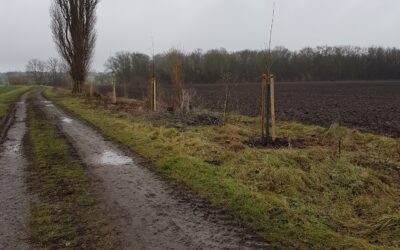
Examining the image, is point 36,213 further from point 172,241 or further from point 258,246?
point 258,246

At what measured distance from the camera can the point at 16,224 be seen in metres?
5.32

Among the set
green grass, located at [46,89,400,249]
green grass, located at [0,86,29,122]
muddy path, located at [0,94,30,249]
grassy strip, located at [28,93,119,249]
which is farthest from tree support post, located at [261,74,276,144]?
green grass, located at [0,86,29,122]

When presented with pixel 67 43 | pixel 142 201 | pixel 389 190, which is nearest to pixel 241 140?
pixel 389 190

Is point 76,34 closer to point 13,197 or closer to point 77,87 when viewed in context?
point 77,87

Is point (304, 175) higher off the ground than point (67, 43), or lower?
lower

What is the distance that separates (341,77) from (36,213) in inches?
4088

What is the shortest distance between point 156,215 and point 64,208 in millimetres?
1367

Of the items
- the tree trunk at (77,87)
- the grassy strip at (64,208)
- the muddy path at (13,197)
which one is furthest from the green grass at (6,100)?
the grassy strip at (64,208)

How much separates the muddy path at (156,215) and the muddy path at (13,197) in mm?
1140

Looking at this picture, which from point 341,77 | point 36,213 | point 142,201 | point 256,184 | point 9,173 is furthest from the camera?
point 341,77

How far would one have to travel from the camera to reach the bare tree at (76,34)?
3809cm

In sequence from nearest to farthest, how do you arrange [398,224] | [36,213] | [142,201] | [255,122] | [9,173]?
[398,224]
[36,213]
[142,201]
[9,173]
[255,122]

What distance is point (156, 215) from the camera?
18.4 ft

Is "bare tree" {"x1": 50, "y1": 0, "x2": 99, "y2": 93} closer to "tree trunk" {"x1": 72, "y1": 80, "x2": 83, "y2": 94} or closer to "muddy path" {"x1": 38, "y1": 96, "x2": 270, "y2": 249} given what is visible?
"tree trunk" {"x1": 72, "y1": 80, "x2": 83, "y2": 94}
